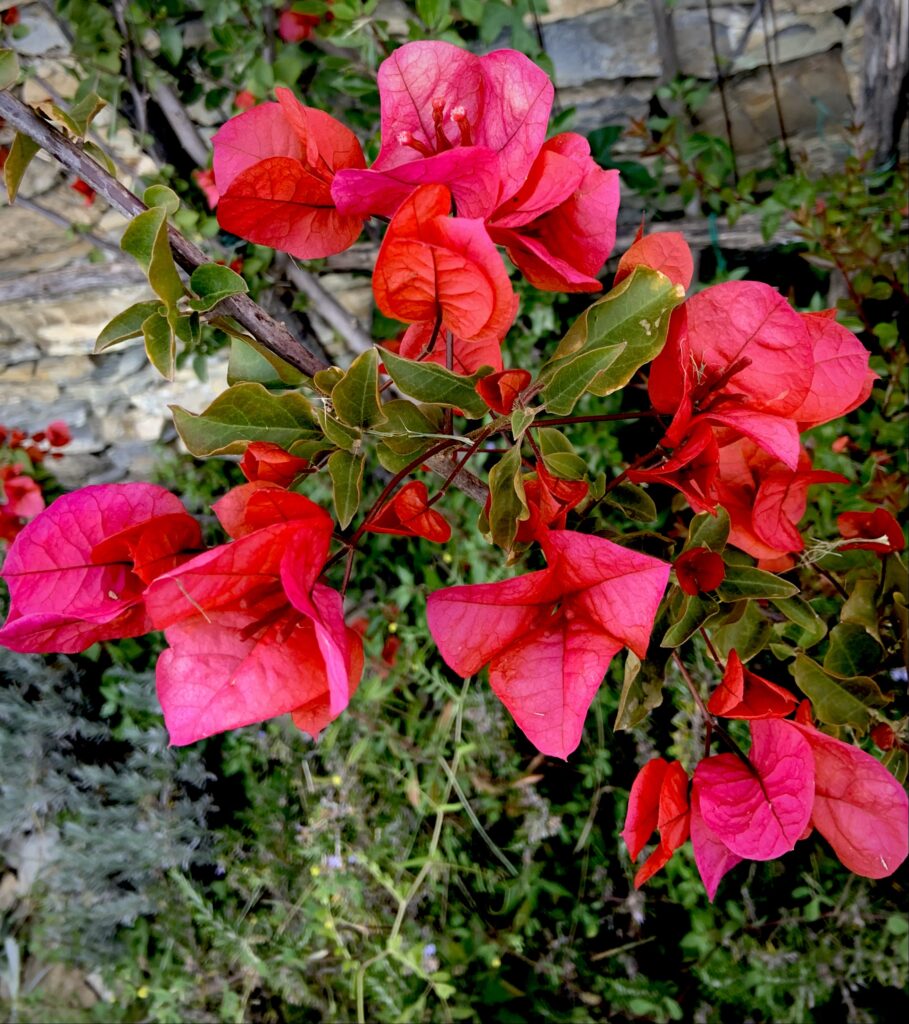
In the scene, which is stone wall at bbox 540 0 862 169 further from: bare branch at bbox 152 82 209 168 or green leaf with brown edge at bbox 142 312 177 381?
green leaf with brown edge at bbox 142 312 177 381

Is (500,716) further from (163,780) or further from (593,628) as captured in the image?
(593,628)

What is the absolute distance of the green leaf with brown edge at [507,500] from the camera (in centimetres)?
42

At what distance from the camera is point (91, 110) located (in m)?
0.45

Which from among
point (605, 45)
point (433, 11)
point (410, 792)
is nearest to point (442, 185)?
point (433, 11)

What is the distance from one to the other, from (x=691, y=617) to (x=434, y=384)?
22 cm

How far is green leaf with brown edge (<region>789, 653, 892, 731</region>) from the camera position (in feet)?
1.90

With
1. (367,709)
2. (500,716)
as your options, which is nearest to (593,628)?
(500,716)

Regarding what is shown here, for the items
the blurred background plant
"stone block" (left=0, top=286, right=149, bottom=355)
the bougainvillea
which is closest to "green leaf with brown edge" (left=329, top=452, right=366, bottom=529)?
the bougainvillea

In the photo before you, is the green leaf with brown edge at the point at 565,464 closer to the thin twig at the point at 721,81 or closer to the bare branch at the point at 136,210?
the bare branch at the point at 136,210

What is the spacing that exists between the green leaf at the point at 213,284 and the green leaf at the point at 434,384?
96mm

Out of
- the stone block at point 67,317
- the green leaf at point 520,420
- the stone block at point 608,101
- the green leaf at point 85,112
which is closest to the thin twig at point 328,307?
the stone block at point 67,317

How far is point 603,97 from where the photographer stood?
4.96 feet

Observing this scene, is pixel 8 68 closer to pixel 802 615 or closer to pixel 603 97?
pixel 802 615

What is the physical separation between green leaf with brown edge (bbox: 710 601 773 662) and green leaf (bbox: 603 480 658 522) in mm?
111
